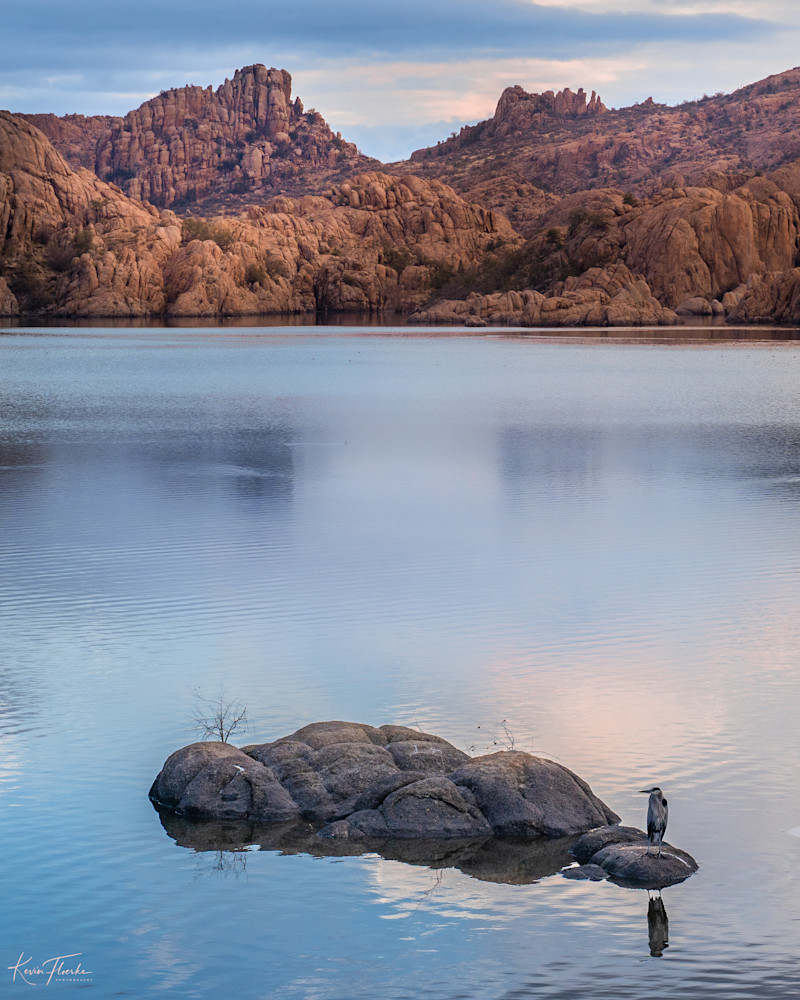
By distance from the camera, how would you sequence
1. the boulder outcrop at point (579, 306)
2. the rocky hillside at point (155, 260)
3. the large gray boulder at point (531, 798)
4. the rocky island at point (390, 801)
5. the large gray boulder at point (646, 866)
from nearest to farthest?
the large gray boulder at point (646, 866)
the rocky island at point (390, 801)
the large gray boulder at point (531, 798)
the boulder outcrop at point (579, 306)
the rocky hillside at point (155, 260)

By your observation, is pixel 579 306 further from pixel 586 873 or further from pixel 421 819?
pixel 586 873

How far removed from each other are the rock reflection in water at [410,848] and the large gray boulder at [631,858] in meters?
0.24

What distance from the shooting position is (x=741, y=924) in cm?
A: 966

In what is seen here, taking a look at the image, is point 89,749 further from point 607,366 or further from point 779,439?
point 607,366

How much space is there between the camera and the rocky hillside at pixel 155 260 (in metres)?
159

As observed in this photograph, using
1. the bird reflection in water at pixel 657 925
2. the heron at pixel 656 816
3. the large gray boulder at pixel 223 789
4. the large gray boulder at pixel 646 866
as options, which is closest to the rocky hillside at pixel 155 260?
the large gray boulder at pixel 223 789

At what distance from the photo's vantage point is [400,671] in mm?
15547

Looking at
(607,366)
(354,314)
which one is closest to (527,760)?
(607,366)

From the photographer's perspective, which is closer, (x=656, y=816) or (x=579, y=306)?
(x=656, y=816)

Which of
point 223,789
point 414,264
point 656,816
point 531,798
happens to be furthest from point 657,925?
point 414,264

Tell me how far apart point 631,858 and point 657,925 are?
27.7 inches

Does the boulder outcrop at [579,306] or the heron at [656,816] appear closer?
the heron at [656,816]

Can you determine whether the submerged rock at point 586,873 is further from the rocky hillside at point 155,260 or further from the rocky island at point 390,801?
the rocky hillside at point 155,260

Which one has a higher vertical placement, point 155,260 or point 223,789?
point 155,260
